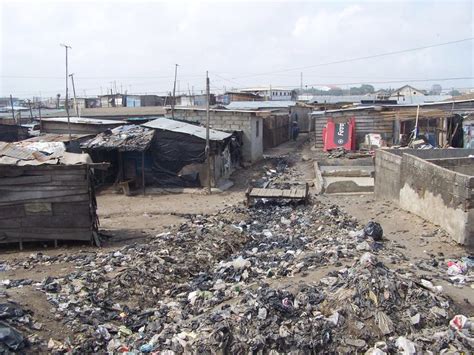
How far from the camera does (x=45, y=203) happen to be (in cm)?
1041

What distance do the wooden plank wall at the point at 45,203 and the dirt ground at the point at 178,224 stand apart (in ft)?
1.25

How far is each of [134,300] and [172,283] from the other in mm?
871

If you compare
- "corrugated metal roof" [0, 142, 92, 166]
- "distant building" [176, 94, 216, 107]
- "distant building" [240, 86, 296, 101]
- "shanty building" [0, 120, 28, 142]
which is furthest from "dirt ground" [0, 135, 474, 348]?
"distant building" [240, 86, 296, 101]

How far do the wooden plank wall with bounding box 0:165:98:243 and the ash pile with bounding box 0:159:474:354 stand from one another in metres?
0.94

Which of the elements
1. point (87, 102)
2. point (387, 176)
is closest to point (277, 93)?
point (87, 102)

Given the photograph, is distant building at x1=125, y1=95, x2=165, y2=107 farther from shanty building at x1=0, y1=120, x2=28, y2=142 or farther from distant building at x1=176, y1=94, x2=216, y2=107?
shanty building at x1=0, y1=120, x2=28, y2=142

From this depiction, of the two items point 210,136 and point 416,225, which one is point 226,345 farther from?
point 210,136

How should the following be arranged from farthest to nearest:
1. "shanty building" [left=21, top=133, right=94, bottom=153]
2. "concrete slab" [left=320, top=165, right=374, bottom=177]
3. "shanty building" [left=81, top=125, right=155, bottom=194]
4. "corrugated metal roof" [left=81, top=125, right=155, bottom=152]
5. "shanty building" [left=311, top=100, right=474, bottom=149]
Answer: "shanty building" [left=311, top=100, right=474, bottom=149], "shanty building" [left=21, top=133, right=94, bottom=153], "concrete slab" [left=320, top=165, right=374, bottom=177], "shanty building" [left=81, top=125, right=155, bottom=194], "corrugated metal roof" [left=81, top=125, right=155, bottom=152]

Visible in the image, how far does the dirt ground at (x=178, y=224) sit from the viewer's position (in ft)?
21.7

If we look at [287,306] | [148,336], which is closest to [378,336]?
[287,306]

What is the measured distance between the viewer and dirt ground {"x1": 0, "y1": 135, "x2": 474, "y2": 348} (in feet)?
21.7

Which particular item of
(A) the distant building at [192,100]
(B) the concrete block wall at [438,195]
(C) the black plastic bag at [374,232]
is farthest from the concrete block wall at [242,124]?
(A) the distant building at [192,100]

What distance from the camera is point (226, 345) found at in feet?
17.7

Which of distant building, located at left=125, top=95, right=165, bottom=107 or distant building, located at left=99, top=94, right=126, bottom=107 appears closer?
distant building, located at left=125, top=95, right=165, bottom=107
